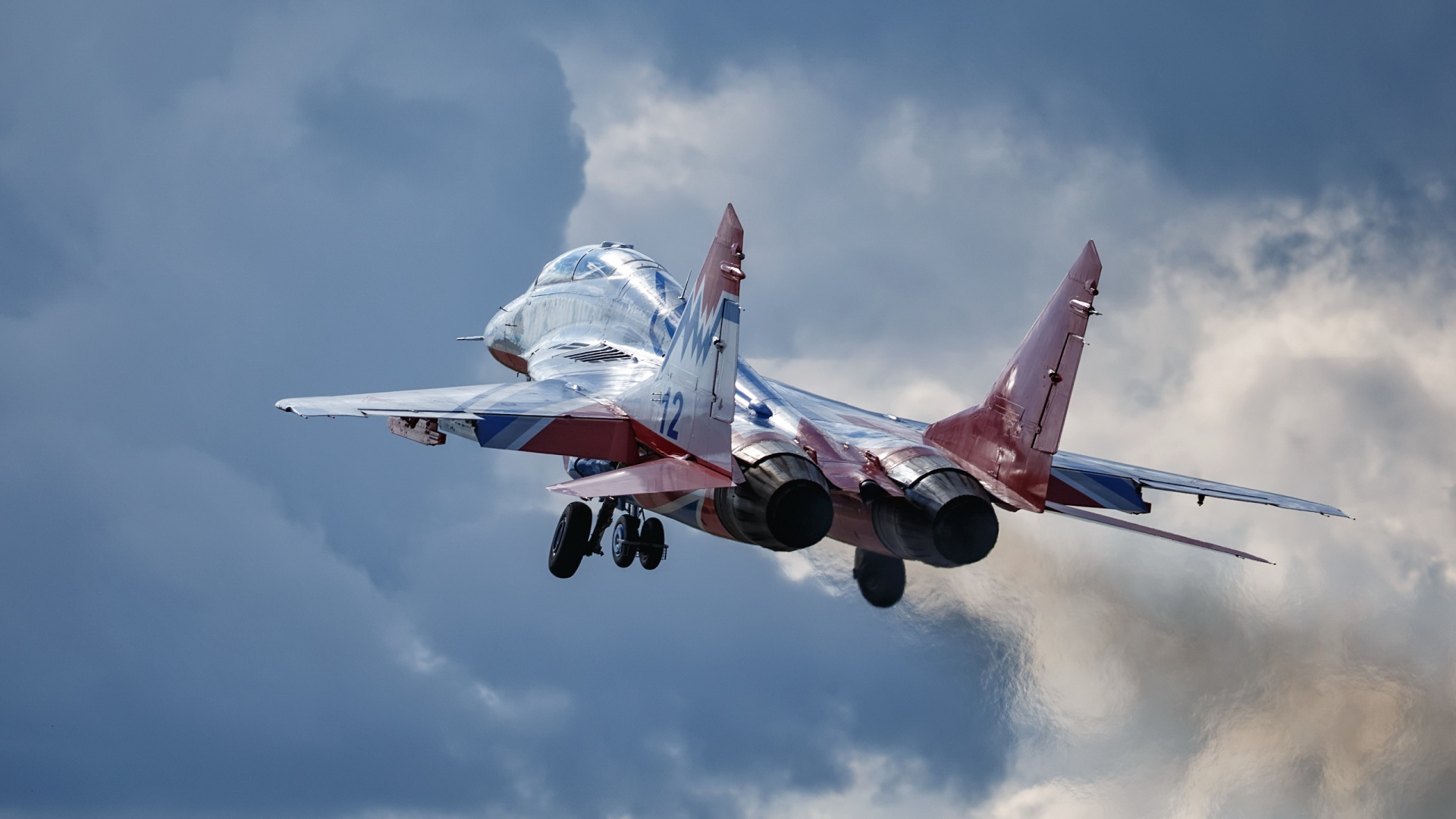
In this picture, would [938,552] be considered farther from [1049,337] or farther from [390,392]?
[390,392]

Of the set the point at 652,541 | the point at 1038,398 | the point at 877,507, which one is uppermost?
the point at 1038,398

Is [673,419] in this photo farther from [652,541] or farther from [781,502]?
[652,541]

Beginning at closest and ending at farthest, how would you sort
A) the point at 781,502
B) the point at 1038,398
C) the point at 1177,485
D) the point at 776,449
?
the point at 781,502, the point at 776,449, the point at 1038,398, the point at 1177,485

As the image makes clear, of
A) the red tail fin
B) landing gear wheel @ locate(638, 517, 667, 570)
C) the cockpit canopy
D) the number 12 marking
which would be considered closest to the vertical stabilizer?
the number 12 marking

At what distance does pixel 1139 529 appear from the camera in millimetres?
19500

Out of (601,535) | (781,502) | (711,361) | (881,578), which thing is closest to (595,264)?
(601,535)

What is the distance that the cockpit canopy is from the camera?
90.2ft

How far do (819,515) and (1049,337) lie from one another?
418cm

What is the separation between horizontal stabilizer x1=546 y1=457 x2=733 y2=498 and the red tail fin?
157 inches

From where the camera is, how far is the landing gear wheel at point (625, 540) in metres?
22.6

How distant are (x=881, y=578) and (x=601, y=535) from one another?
4757 millimetres

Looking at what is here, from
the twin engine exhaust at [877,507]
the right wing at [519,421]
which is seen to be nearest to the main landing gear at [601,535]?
the right wing at [519,421]

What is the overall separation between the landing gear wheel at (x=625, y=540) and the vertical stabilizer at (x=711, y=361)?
3.45 meters

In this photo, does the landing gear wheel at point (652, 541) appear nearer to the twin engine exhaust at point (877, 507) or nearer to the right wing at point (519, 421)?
the right wing at point (519, 421)
